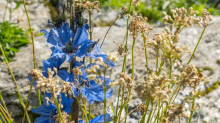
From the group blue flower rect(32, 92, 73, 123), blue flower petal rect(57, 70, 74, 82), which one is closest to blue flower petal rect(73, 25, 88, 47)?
blue flower petal rect(57, 70, 74, 82)

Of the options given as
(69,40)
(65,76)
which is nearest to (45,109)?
(65,76)

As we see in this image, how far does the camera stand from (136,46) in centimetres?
202

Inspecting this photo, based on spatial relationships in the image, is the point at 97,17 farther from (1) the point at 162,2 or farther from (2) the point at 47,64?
(2) the point at 47,64

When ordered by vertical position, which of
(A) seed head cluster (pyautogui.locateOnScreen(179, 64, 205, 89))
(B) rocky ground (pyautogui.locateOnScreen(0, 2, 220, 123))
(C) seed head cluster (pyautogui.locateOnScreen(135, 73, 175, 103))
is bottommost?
(B) rocky ground (pyautogui.locateOnScreen(0, 2, 220, 123))

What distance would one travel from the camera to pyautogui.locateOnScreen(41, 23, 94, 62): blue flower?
29.9 inches

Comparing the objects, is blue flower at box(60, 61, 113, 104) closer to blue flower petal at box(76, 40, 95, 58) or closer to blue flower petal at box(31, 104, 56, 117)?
blue flower petal at box(76, 40, 95, 58)

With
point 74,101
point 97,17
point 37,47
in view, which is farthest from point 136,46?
point 97,17

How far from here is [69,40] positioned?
814mm

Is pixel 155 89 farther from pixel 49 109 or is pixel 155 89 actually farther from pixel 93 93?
pixel 49 109

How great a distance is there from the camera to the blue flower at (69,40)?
2.49ft

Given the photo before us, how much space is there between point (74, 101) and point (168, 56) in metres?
0.47

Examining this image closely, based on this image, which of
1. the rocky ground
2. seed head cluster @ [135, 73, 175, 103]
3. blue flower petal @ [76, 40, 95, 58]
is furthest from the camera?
the rocky ground

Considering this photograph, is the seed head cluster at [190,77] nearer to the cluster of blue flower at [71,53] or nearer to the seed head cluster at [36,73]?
the cluster of blue flower at [71,53]

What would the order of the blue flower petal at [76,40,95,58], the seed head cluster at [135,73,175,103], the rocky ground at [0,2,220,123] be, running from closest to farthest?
the seed head cluster at [135,73,175,103] < the blue flower petal at [76,40,95,58] < the rocky ground at [0,2,220,123]
